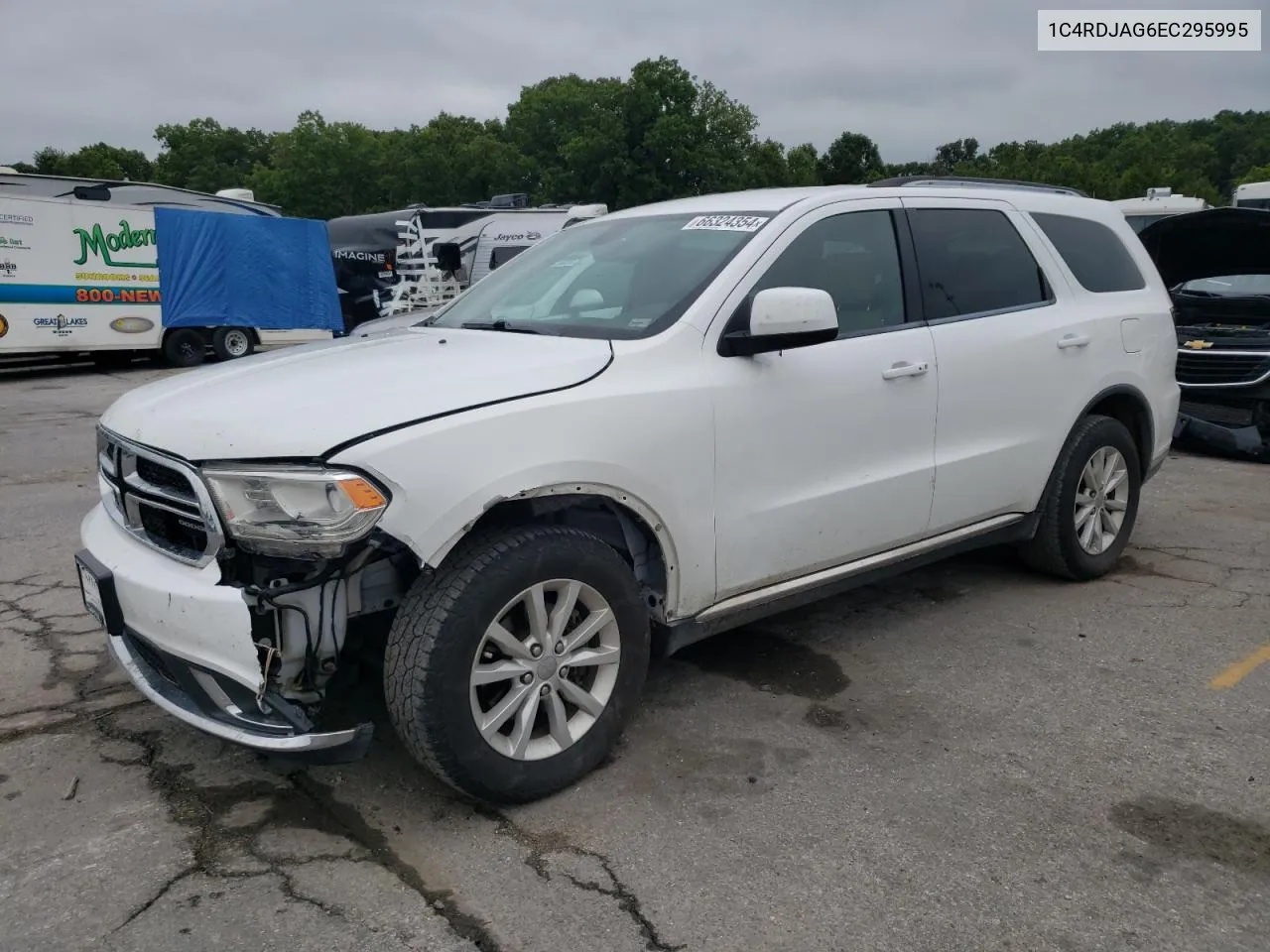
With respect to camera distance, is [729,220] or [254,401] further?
[729,220]

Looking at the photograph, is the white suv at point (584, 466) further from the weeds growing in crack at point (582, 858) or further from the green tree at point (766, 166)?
the green tree at point (766, 166)

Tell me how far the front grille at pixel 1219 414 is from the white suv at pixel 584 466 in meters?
4.59

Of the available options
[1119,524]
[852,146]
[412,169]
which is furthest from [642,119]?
[1119,524]

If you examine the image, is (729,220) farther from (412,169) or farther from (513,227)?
(412,169)

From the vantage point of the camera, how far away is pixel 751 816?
2.92 m

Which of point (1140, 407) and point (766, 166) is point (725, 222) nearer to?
point (1140, 407)

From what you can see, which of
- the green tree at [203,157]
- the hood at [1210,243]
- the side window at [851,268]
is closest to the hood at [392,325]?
the side window at [851,268]

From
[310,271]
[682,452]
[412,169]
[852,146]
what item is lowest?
[682,452]

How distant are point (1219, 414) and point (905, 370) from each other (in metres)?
5.99

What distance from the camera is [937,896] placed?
2.56 metres

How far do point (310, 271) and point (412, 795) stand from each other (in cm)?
1612

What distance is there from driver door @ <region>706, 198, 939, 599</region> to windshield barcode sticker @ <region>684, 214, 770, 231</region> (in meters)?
0.12

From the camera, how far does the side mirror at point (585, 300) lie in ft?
11.9

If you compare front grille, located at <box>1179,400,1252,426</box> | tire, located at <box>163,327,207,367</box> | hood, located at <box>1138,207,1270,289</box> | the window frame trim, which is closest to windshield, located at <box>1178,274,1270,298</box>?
hood, located at <box>1138,207,1270,289</box>
